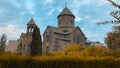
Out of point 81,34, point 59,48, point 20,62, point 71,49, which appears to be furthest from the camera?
point 81,34

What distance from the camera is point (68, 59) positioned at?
11867 millimetres

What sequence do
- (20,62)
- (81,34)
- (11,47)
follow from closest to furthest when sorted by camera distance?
(20,62) < (81,34) < (11,47)

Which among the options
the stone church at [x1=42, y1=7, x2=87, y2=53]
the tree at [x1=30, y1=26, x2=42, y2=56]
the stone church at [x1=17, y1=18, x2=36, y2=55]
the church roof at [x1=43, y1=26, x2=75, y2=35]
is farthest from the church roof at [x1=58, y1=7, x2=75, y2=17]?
the tree at [x1=30, y1=26, x2=42, y2=56]

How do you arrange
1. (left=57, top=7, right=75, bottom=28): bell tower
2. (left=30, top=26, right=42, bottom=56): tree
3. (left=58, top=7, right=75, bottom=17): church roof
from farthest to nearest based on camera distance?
(left=58, top=7, right=75, bottom=17): church roof
(left=57, top=7, right=75, bottom=28): bell tower
(left=30, top=26, right=42, bottom=56): tree

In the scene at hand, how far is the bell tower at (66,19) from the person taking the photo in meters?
66.8

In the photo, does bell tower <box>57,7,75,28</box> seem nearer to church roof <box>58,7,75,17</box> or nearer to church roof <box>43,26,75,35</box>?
Result: church roof <box>58,7,75,17</box>

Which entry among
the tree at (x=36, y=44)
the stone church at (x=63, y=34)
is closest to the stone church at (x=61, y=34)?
the stone church at (x=63, y=34)

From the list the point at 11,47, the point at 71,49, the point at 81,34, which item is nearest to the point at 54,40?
the point at 81,34

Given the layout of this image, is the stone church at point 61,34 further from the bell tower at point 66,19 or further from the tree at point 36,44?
the tree at point 36,44

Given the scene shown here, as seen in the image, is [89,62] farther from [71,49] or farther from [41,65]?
[71,49]

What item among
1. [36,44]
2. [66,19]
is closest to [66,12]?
[66,19]

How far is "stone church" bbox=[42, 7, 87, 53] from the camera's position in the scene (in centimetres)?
6325

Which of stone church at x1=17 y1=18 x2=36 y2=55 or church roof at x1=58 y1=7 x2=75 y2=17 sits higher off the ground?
church roof at x1=58 y1=7 x2=75 y2=17

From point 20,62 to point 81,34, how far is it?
56.6m
